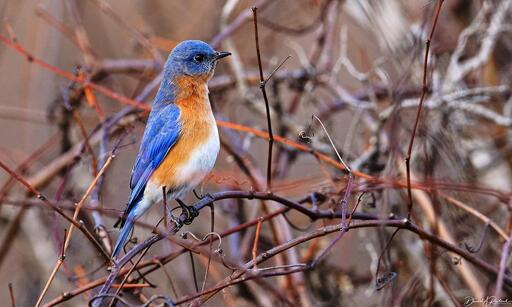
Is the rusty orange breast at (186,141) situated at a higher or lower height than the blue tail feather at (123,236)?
higher

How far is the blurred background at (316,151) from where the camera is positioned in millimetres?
3842

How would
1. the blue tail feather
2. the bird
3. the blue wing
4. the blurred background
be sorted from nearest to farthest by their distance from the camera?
1. the blue tail feather
2. the bird
3. the blue wing
4. the blurred background

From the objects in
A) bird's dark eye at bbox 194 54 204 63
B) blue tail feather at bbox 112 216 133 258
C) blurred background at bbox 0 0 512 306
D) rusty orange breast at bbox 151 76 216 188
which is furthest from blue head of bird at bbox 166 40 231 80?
blue tail feather at bbox 112 216 133 258

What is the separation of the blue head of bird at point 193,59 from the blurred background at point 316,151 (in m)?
0.37

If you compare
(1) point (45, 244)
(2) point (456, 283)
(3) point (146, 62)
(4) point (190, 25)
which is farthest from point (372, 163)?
(4) point (190, 25)

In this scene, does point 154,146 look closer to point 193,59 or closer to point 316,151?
point 193,59

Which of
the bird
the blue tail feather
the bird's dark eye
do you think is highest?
the bird's dark eye

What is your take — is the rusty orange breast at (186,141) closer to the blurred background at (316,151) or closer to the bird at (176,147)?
the bird at (176,147)

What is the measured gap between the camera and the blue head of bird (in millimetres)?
4016

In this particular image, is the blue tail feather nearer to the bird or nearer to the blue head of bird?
the bird

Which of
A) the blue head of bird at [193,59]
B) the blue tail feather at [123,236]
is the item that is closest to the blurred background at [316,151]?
Answer: the blue tail feather at [123,236]

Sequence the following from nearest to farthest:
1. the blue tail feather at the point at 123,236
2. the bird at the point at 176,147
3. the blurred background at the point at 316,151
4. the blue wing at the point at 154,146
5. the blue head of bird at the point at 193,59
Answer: the blue tail feather at the point at 123,236, the bird at the point at 176,147, the blue wing at the point at 154,146, the blurred background at the point at 316,151, the blue head of bird at the point at 193,59

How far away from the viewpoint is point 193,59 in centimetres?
405

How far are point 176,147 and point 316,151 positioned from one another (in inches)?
29.1
